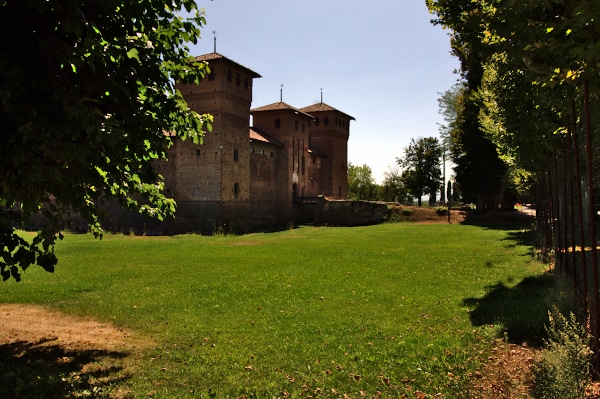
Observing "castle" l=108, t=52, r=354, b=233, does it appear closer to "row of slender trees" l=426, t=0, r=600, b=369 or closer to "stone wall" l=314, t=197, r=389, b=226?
"stone wall" l=314, t=197, r=389, b=226

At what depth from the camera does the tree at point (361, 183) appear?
78625 millimetres

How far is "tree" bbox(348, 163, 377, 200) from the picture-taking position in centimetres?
7862

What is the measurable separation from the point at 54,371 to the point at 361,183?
76.5 metres

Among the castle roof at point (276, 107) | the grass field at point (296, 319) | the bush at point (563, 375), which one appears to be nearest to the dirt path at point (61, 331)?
the grass field at point (296, 319)

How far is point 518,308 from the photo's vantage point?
8.32m

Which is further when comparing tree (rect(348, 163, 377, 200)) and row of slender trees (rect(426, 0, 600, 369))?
tree (rect(348, 163, 377, 200))

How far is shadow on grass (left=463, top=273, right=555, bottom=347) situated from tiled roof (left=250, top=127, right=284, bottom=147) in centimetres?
3470

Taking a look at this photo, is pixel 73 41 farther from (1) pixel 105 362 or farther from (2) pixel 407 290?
(2) pixel 407 290

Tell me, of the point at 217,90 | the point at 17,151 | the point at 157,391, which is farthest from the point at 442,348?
the point at 217,90

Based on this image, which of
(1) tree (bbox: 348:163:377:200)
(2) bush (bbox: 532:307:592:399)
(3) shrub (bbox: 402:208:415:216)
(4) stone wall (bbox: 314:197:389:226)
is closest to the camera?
(2) bush (bbox: 532:307:592:399)

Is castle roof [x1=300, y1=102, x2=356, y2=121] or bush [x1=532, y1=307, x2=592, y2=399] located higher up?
castle roof [x1=300, y1=102, x2=356, y2=121]

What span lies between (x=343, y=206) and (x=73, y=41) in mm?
41389

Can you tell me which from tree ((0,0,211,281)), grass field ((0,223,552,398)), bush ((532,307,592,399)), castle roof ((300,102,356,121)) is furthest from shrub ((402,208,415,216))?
tree ((0,0,211,281))

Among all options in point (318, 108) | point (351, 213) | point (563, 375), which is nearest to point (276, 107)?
point (318, 108)
